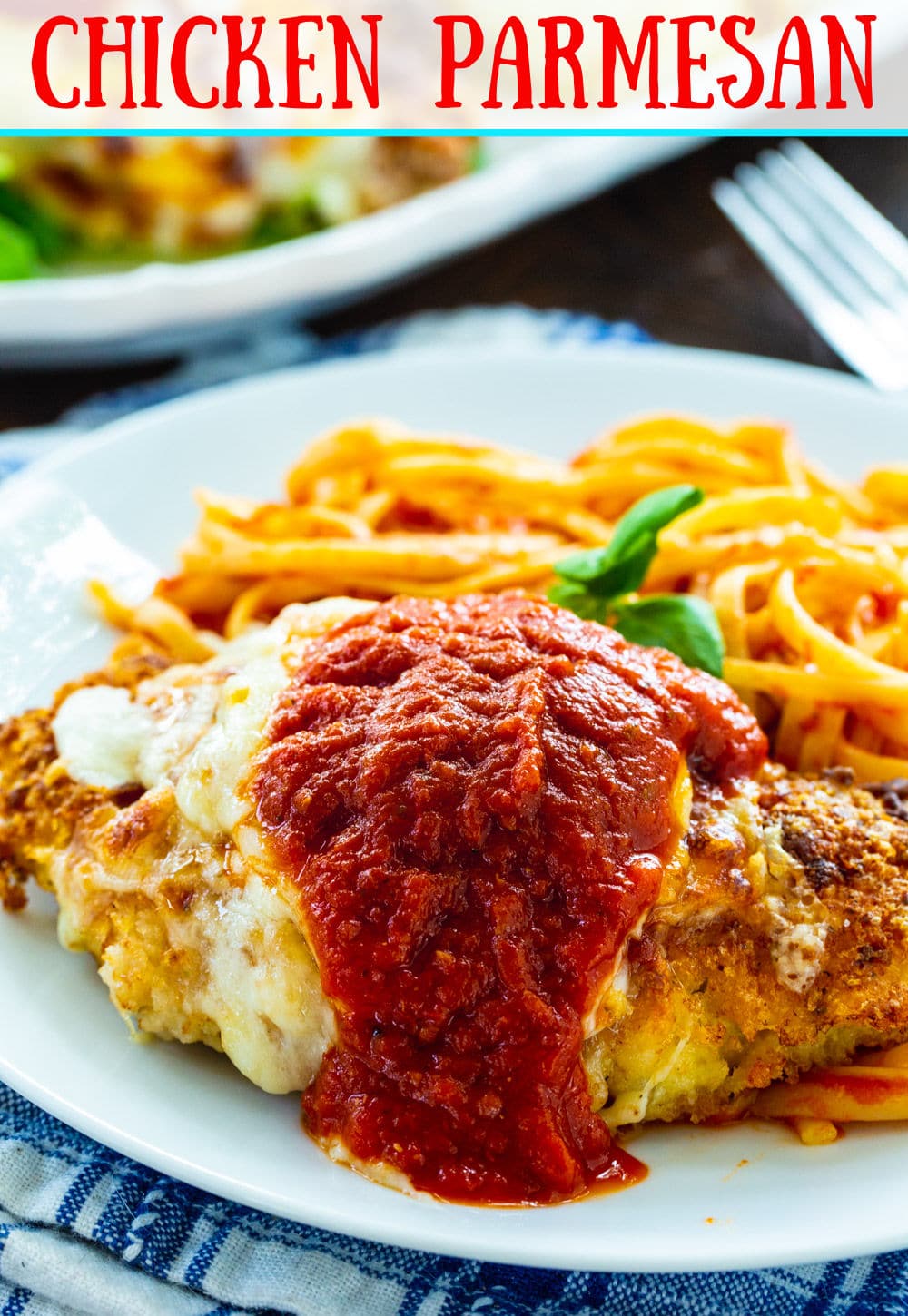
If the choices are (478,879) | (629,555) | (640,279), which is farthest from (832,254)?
(478,879)

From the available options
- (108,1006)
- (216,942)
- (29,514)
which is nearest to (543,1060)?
(216,942)

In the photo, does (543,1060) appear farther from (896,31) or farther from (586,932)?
(896,31)

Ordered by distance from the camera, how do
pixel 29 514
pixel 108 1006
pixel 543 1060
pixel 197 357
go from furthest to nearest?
1. pixel 197 357
2. pixel 29 514
3. pixel 108 1006
4. pixel 543 1060

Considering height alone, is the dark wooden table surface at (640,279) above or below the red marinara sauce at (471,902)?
above

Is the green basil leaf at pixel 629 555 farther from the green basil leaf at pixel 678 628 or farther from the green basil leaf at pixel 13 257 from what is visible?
the green basil leaf at pixel 13 257

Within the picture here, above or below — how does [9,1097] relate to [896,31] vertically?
below

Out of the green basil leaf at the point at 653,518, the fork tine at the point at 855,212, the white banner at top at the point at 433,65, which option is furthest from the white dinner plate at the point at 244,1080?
the white banner at top at the point at 433,65
